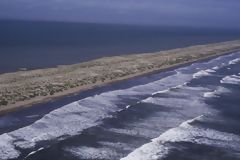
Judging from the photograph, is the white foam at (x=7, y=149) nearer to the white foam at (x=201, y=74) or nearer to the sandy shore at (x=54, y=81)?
the sandy shore at (x=54, y=81)

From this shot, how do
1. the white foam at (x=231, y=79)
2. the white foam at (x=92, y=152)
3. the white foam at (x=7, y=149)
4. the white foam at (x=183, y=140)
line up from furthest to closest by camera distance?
1. the white foam at (x=231, y=79)
2. the white foam at (x=183, y=140)
3. the white foam at (x=92, y=152)
4. the white foam at (x=7, y=149)

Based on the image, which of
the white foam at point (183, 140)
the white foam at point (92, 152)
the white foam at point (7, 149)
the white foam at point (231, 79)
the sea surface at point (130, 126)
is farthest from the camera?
the white foam at point (231, 79)

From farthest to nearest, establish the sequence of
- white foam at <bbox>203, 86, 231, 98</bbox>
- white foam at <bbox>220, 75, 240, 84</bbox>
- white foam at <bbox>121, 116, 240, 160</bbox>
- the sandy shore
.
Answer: white foam at <bbox>220, 75, 240, 84</bbox>
white foam at <bbox>203, 86, 231, 98</bbox>
the sandy shore
white foam at <bbox>121, 116, 240, 160</bbox>

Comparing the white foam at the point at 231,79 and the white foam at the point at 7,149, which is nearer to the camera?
the white foam at the point at 7,149

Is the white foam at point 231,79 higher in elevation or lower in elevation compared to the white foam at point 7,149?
lower

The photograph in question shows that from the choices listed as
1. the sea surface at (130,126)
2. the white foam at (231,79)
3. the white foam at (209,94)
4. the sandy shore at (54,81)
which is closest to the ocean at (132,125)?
the sea surface at (130,126)

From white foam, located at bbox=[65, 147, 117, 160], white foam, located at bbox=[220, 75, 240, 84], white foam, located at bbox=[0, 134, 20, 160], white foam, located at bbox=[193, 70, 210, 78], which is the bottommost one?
white foam, located at bbox=[193, 70, 210, 78]

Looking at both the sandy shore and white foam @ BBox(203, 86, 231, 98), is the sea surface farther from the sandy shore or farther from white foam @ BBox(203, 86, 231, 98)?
the sandy shore

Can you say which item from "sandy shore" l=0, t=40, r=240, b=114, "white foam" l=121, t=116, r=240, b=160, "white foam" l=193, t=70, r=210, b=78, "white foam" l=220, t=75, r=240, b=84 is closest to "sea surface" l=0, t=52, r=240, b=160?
"white foam" l=121, t=116, r=240, b=160

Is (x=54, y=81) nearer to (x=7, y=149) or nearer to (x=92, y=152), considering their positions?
(x=7, y=149)
